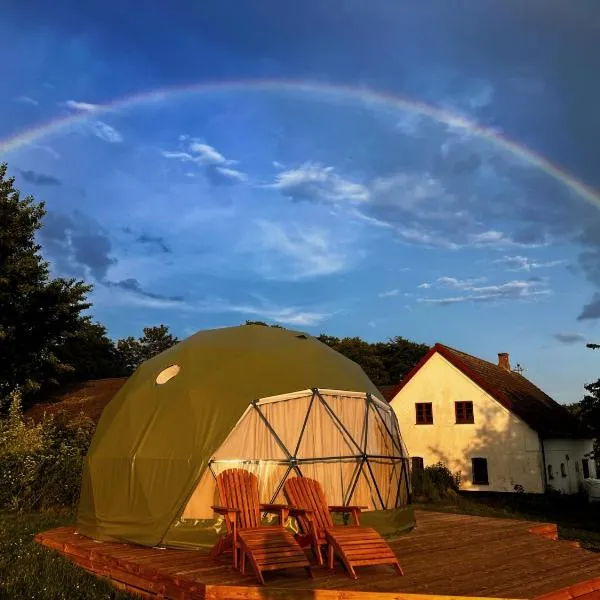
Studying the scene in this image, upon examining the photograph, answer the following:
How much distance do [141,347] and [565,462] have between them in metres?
36.3

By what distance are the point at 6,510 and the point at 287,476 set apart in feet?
26.9

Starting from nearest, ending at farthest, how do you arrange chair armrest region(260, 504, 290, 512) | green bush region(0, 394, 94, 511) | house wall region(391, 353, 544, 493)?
chair armrest region(260, 504, 290, 512) < green bush region(0, 394, 94, 511) < house wall region(391, 353, 544, 493)

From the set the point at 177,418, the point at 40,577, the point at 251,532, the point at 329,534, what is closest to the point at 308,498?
the point at 329,534

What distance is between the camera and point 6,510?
12953 millimetres

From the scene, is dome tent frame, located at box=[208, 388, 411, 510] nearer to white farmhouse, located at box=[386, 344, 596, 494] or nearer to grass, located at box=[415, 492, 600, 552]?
grass, located at box=[415, 492, 600, 552]

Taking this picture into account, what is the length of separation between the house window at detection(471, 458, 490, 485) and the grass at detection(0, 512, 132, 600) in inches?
742

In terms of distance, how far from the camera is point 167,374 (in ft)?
32.2

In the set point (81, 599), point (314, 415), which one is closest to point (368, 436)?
point (314, 415)

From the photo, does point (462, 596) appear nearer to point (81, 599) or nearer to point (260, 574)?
point (260, 574)

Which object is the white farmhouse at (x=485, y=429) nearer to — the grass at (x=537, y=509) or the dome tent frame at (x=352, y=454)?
the grass at (x=537, y=509)

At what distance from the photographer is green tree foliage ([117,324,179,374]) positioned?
158ft

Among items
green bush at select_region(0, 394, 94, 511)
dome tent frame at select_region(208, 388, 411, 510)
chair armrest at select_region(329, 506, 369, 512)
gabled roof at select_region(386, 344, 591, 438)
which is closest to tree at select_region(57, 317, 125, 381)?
green bush at select_region(0, 394, 94, 511)

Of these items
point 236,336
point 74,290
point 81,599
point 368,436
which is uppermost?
point 74,290

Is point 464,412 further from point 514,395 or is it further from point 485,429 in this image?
point 514,395
